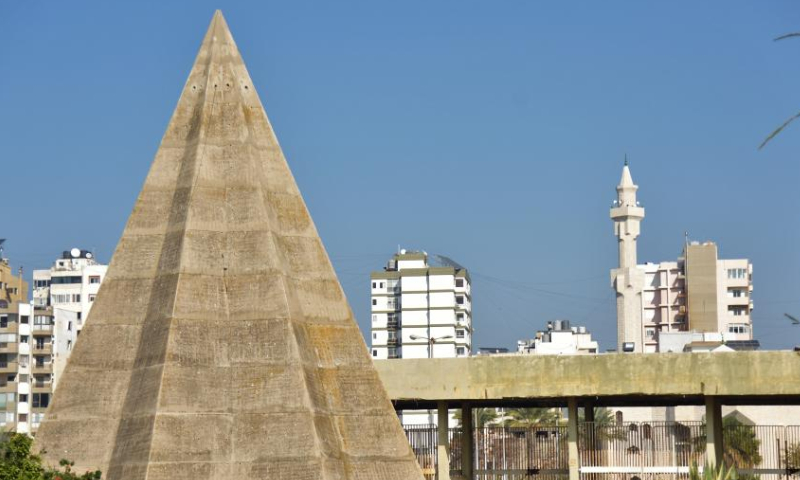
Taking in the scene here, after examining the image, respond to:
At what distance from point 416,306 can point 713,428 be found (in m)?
155

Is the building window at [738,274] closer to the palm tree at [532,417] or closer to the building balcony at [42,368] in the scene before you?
the palm tree at [532,417]

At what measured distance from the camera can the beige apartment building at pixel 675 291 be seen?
173500mm

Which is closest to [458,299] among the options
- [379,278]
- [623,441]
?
[379,278]

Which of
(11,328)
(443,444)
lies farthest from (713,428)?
(11,328)

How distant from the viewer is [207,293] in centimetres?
3144

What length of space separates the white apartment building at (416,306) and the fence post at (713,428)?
152m

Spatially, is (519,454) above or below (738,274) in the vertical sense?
below

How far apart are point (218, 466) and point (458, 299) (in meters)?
165

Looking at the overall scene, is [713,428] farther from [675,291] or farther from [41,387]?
[675,291]

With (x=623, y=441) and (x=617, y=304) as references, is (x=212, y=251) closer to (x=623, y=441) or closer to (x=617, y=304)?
(x=623, y=441)

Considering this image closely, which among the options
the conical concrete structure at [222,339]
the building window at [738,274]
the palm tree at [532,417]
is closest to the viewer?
the conical concrete structure at [222,339]

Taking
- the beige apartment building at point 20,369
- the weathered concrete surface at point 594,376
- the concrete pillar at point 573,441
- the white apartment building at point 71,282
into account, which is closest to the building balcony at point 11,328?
the beige apartment building at point 20,369

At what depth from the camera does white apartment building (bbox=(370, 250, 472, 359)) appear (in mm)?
190250

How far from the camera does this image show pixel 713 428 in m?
36.2
